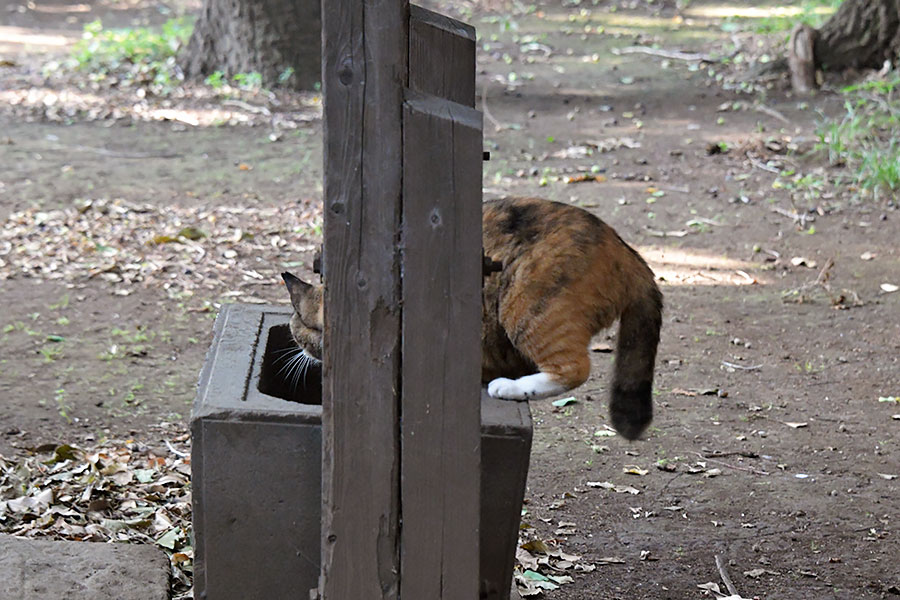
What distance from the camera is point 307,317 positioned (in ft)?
11.8

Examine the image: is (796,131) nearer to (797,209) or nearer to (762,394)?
(797,209)

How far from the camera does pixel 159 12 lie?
54.5 feet

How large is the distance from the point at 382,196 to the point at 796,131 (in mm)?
8021

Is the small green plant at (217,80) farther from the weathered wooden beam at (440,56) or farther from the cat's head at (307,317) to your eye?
→ the weathered wooden beam at (440,56)

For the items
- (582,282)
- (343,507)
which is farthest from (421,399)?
(582,282)

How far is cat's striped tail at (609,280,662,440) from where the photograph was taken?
12.3 feet

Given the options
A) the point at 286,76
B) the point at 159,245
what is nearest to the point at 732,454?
the point at 159,245

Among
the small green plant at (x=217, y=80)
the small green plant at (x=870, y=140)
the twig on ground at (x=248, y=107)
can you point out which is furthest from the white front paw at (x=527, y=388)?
the small green plant at (x=217, y=80)

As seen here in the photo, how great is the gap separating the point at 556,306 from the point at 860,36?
8834mm

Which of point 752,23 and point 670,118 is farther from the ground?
point 752,23

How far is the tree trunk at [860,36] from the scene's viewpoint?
11031 mm

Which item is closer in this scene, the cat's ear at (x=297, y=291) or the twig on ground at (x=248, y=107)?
the cat's ear at (x=297, y=291)

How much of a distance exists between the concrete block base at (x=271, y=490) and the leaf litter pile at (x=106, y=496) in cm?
69

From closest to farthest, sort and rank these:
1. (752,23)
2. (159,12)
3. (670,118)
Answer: (670,118) → (752,23) → (159,12)
